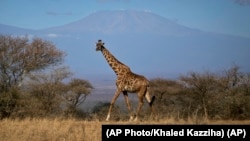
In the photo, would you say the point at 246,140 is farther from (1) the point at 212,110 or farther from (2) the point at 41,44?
(2) the point at 41,44

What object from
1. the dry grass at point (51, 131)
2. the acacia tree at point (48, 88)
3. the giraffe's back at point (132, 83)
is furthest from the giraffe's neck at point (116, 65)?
the acacia tree at point (48, 88)

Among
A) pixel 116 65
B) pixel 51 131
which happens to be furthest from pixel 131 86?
pixel 51 131

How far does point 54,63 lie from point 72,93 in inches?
170

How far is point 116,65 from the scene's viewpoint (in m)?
19.0

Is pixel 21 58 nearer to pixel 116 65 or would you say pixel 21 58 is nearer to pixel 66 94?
pixel 66 94

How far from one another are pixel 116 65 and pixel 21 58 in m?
18.3

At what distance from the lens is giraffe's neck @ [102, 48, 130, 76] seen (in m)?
18.6

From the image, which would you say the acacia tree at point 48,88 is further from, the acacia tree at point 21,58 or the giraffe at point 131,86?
the giraffe at point 131,86

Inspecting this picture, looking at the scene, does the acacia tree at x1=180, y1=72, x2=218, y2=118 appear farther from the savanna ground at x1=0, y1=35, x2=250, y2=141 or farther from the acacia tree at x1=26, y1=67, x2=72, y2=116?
the acacia tree at x1=26, y1=67, x2=72, y2=116

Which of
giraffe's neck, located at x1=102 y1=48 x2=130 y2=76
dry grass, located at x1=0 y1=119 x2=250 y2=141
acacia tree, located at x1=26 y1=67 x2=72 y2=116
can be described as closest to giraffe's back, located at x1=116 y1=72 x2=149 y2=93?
giraffe's neck, located at x1=102 y1=48 x2=130 y2=76

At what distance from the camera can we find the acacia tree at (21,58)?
33078 millimetres

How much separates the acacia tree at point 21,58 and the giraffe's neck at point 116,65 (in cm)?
1174

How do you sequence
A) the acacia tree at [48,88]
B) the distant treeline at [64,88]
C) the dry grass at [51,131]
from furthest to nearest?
1. the acacia tree at [48,88]
2. the distant treeline at [64,88]
3. the dry grass at [51,131]

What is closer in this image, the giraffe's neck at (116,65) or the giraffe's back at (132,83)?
the giraffe's back at (132,83)
